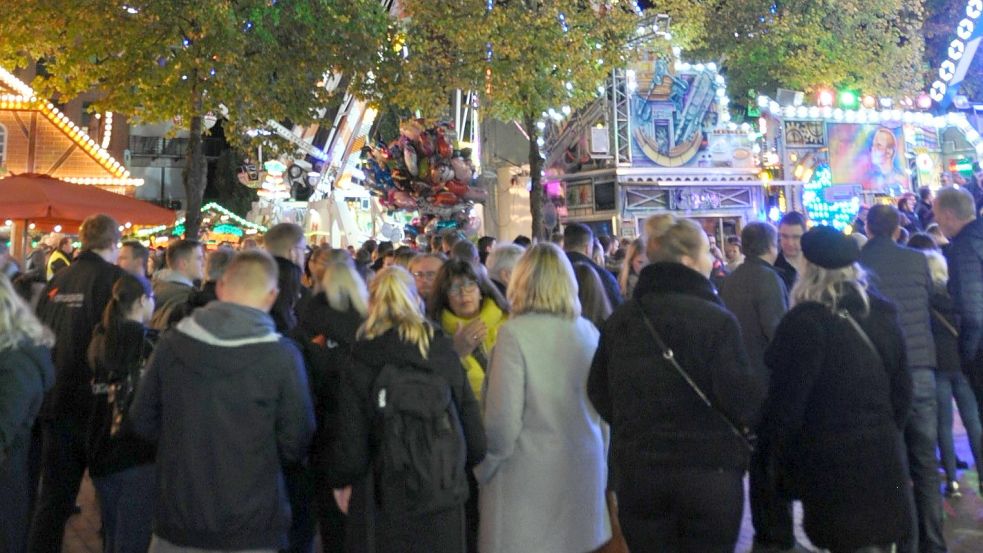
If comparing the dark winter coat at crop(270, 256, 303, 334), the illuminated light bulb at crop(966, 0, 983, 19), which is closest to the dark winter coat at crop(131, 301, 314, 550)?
the dark winter coat at crop(270, 256, 303, 334)

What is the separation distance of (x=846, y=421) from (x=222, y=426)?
2851 mm

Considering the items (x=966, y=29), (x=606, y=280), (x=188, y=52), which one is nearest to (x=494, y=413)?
(x=606, y=280)

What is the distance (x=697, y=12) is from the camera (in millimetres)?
24172

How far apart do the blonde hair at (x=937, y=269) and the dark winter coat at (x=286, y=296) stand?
4896 millimetres

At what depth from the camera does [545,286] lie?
397cm

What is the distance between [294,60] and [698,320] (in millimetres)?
12307

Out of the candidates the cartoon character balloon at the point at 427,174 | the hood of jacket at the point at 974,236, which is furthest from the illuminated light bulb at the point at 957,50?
the hood of jacket at the point at 974,236

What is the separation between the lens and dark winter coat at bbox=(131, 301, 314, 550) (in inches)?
130

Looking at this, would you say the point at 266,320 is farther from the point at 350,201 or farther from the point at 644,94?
the point at 350,201

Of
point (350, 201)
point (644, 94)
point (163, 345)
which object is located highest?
point (644, 94)

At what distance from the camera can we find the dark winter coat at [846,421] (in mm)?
3521

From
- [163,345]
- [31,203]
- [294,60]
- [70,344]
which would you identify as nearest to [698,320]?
[163,345]

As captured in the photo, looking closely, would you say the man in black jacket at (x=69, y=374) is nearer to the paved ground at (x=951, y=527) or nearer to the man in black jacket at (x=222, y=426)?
the paved ground at (x=951, y=527)

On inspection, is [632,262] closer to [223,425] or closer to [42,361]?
[223,425]
